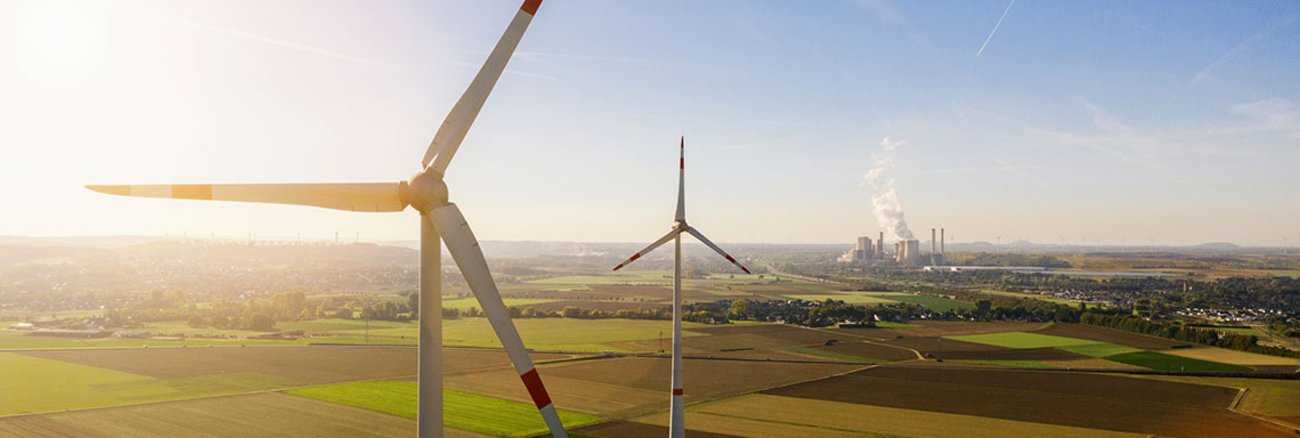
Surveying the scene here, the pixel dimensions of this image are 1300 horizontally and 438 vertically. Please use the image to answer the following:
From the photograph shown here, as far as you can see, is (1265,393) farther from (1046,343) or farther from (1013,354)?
(1046,343)

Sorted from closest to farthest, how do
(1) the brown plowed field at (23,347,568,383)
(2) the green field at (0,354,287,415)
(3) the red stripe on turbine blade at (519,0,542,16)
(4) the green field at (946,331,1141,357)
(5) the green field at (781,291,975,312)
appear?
(3) the red stripe on turbine blade at (519,0,542,16) < (2) the green field at (0,354,287,415) < (1) the brown plowed field at (23,347,568,383) < (4) the green field at (946,331,1141,357) < (5) the green field at (781,291,975,312)

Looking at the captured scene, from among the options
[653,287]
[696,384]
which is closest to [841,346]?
[696,384]

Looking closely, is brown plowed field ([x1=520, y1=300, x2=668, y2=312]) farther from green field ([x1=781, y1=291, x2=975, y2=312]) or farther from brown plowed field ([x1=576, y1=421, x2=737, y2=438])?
brown plowed field ([x1=576, y1=421, x2=737, y2=438])

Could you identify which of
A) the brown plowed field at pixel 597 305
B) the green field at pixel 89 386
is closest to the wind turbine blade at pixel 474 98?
the green field at pixel 89 386

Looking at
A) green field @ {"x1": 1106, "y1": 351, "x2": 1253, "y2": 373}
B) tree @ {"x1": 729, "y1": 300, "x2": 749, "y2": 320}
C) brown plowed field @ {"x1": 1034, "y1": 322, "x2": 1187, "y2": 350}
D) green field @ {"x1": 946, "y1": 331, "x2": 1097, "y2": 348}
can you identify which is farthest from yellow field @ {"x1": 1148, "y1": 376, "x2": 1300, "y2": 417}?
tree @ {"x1": 729, "y1": 300, "x2": 749, "y2": 320}

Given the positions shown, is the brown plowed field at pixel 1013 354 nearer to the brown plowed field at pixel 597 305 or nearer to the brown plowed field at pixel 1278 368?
the brown plowed field at pixel 1278 368

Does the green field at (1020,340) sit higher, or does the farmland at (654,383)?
the farmland at (654,383)
